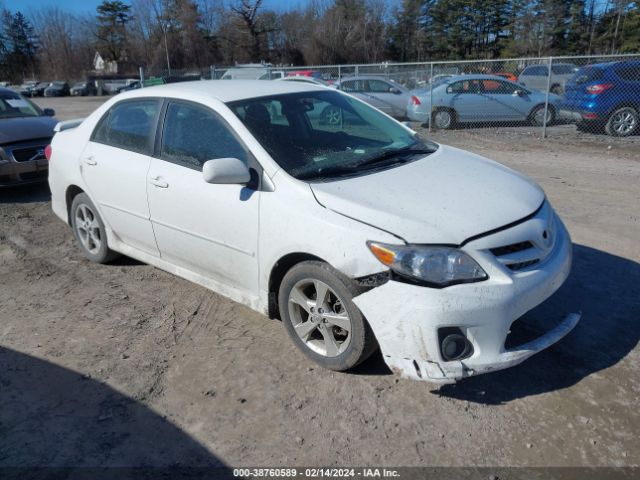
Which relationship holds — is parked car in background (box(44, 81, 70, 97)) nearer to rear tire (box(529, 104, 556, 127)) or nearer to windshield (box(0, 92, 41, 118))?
windshield (box(0, 92, 41, 118))

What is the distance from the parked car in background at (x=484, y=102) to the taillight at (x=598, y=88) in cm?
181

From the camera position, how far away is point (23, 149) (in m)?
7.66

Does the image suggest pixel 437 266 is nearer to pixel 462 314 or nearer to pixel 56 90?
pixel 462 314

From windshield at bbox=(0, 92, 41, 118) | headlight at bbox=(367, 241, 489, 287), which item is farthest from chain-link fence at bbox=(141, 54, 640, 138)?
headlight at bbox=(367, 241, 489, 287)

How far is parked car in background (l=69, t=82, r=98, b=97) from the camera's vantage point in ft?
169

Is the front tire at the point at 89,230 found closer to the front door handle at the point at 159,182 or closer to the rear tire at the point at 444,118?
the front door handle at the point at 159,182

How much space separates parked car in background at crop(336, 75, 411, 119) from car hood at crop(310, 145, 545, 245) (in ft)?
41.7

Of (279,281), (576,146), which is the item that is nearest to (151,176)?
(279,281)

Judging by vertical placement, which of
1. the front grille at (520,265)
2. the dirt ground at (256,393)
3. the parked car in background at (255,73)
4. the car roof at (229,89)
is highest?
the car roof at (229,89)

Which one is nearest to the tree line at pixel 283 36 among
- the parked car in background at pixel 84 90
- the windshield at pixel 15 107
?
the parked car in background at pixel 84 90

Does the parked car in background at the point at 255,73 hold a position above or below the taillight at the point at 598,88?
above

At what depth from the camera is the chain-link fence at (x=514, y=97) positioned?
469 inches

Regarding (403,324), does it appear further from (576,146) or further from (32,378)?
(576,146)

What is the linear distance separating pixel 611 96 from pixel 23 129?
11.7m
